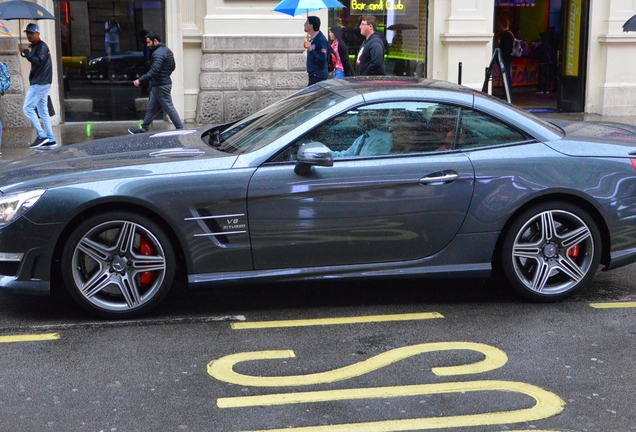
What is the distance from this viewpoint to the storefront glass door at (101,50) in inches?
590

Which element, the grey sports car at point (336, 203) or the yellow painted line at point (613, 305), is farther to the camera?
the yellow painted line at point (613, 305)

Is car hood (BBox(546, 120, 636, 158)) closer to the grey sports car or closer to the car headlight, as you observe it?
the grey sports car

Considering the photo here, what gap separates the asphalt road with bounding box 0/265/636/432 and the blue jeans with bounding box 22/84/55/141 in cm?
696

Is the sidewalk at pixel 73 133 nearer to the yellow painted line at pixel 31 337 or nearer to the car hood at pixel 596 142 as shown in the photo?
the yellow painted line at pixel 31 337

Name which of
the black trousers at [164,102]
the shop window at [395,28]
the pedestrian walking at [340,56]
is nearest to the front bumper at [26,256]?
the black trousers at [164,102]

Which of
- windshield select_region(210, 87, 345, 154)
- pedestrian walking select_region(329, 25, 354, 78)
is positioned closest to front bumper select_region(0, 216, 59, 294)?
windshield select_region(210, 87, 345, 154)

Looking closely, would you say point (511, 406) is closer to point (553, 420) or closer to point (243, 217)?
point (553, 420)

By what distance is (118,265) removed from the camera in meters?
5.50

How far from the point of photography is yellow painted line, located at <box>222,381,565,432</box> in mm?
4129

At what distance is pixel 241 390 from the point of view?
4.55 meters

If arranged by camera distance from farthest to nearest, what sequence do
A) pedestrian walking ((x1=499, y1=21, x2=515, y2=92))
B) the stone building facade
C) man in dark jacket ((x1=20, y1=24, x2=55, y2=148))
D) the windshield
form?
pedestrian walking ((x1=499, y1=21, x2=515, y2=92)) < the stone building facade < man in dark jacket ((x1=20, y1=24, x2=55, y2=148)) < the windshield

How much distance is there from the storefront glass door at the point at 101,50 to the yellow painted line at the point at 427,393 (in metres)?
11.7

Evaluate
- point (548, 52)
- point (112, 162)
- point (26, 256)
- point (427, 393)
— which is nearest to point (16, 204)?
point (26, 256)

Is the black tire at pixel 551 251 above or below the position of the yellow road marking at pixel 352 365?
above
